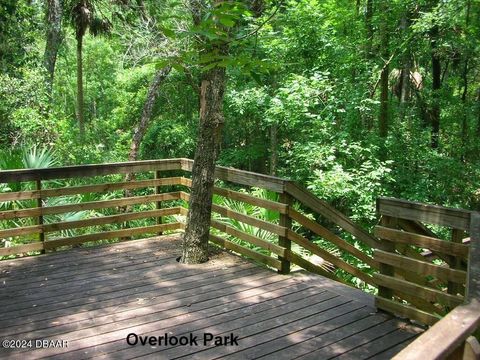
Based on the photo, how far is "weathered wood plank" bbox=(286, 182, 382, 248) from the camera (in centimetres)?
455

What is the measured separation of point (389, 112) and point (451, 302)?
1043 centimetres

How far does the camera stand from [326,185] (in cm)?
877

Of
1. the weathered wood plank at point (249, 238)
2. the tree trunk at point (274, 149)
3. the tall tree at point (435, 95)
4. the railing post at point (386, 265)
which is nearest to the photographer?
the railing post at point (386, 265)

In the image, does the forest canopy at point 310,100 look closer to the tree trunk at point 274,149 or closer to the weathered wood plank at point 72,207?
the tree trunk at point 274,149

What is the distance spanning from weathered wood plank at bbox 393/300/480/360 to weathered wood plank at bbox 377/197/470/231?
1.48 meters

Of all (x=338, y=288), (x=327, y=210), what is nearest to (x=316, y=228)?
(x=327, y=210)

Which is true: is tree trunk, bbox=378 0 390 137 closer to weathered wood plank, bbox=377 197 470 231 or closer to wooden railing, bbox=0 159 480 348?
wooden railing, bbox=0 159 480 348

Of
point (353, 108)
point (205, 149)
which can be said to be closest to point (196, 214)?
point (205, 149)

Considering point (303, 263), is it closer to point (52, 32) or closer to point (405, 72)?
point (52, 32)

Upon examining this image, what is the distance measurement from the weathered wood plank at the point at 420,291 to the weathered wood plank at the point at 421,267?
0.12 metres

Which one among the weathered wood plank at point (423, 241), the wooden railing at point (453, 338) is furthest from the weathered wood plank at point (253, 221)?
the wooden railing at point (453, 338)

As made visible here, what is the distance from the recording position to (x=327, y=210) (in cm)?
462

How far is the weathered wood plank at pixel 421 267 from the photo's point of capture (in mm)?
3240

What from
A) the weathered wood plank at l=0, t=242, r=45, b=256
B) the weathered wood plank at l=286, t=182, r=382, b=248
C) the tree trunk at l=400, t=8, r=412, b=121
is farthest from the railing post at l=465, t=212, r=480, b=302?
the tree trunk at l=400, t=8, r=412, b=121
